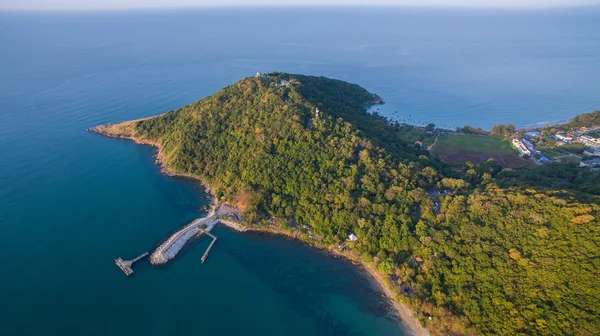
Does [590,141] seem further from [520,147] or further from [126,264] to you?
[126,264]

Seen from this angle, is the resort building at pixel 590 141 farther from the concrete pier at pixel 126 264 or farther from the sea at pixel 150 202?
the concrete pier at pixel 126 264

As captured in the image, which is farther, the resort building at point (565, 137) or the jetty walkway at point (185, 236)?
the resort building at point (565, 137)

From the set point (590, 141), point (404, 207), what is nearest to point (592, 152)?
point (590, 141)

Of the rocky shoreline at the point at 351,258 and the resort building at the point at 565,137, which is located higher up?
the resort building at the point at 565,137

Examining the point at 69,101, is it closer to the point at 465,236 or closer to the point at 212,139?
the point at 212,139

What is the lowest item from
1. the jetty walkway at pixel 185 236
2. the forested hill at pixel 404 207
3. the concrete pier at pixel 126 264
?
the concrete pier at pixel 126 264

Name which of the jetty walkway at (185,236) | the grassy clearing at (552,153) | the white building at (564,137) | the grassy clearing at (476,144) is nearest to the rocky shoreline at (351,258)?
the jetty walkway at (185,236)

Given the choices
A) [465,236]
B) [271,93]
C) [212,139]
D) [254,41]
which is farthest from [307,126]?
[254,41]
